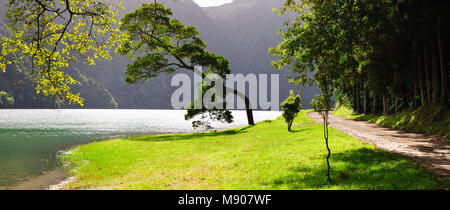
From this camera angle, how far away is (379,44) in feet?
91.2

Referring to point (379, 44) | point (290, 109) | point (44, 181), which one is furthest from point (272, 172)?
point (379, 44)

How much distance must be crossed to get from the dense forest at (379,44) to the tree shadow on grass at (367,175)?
3.49m

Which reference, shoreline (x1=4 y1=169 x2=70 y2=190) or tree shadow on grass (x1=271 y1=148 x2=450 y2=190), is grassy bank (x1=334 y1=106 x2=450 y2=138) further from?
shoreline (x1=4 y1=169 x2=70 y2=190)

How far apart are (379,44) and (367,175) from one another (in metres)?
21.4

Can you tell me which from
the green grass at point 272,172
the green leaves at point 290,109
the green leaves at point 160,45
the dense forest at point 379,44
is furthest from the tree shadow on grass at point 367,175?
the green leaves at point 160,45

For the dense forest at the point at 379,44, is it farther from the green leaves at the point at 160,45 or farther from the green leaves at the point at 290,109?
the green leaves at the point at 160,45

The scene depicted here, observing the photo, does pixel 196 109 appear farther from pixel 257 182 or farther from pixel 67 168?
pixel 257 182

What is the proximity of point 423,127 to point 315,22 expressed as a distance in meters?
16.5

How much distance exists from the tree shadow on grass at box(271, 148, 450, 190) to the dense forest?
349 cm

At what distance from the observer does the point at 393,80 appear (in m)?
34.6

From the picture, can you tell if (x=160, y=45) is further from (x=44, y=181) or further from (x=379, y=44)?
(x=44, y=181)

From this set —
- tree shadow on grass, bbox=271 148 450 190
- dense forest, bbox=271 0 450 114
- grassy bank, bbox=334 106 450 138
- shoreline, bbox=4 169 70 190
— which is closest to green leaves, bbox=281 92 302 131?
dense forest, bbox=271 0 450 114

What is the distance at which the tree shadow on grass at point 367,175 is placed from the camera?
942cm
